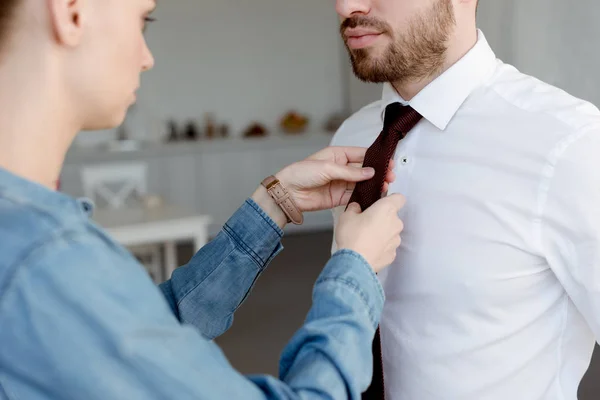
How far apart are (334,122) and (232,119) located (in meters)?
1.20

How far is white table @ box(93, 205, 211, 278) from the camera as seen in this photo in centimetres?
406

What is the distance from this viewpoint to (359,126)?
179 centimetres

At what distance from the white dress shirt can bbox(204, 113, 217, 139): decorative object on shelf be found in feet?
21.6

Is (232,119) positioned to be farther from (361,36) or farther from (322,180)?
(322,180)

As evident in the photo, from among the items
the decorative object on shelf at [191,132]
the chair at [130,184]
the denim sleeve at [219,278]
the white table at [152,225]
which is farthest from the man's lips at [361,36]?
the decorative object on shelf at [191,132]

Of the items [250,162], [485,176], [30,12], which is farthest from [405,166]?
[250,162]

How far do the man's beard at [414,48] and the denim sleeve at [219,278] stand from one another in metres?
0.44

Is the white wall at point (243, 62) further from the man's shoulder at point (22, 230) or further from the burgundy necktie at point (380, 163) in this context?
the man's shoulder at point (22, 230)

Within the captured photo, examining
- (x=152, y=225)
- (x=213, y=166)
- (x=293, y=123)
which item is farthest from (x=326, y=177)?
(x=293, y=123)

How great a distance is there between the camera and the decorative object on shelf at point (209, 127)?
7.93 m

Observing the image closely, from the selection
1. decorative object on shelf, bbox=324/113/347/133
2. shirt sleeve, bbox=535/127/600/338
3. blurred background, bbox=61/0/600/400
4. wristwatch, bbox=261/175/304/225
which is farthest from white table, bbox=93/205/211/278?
decorative object on shelf, bbox=324/113/347/133

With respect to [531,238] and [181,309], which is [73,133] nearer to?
[181,309]

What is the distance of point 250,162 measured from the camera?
759cm

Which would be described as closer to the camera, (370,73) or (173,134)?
(370,73)
